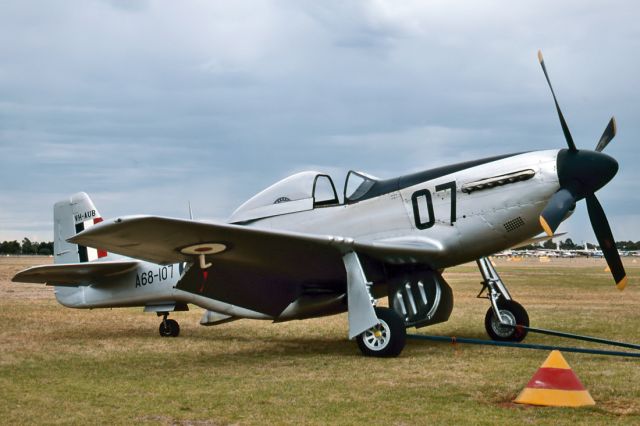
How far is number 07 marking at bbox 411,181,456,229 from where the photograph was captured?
355 inches

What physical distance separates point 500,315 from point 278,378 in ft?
14.4

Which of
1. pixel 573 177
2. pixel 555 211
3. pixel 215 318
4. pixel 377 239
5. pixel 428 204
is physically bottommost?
pixel 215 318

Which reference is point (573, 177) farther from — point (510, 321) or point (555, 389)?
point (555, 389)

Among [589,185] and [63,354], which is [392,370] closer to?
[589,185]

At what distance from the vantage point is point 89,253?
507 inches

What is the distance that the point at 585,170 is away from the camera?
28.0 feet

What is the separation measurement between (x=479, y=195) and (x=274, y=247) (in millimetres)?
2633

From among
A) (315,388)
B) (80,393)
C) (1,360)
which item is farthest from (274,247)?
(1,360)

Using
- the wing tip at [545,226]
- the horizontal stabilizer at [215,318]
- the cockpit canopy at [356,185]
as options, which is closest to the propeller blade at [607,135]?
the wing tip at [545,226]

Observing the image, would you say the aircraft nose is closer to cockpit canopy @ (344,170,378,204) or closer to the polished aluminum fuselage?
the polished aluminum fuselage

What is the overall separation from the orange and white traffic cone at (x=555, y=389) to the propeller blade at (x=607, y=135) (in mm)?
4739

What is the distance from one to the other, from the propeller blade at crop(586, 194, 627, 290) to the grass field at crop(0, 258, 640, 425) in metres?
1.18

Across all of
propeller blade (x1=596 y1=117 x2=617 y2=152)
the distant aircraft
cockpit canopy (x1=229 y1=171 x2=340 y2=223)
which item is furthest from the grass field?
propeller blade (x1=596 y1=117 x2=617 y2=152)

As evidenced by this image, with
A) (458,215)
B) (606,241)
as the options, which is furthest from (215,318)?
(606,241)
